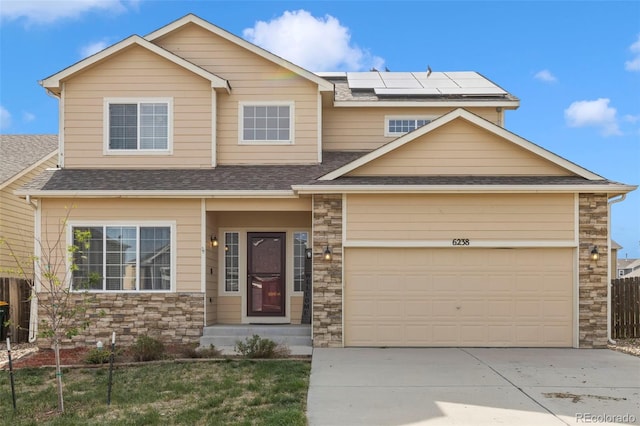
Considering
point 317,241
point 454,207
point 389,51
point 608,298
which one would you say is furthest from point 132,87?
point 608,298

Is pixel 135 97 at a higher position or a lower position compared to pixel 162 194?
higher

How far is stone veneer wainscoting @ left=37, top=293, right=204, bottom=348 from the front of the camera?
12953 millimetres

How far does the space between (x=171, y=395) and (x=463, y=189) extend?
6596 millimetres

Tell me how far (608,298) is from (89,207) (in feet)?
34.3

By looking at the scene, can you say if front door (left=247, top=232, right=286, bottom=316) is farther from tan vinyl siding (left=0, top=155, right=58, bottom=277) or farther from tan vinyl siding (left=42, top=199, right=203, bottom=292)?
tan vinyl siding (left=0, top=155, right=58, bottom=277)

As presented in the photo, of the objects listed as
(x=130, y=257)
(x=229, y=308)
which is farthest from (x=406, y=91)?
(x=130, y=257)

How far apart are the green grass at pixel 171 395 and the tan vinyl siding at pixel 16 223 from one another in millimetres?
8451

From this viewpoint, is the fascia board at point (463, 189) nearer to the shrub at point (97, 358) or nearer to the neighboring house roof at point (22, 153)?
the shrub at point (97, 358)

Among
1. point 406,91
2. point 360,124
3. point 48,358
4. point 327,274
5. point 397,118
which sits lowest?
point 48,358

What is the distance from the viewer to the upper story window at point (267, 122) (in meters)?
14.5

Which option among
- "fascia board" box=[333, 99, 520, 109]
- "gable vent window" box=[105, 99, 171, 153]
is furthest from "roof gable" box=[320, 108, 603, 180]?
"gable vent window" box=[105, 99, 171, 153]

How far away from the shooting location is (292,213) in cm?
1479

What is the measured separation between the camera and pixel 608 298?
1234cm

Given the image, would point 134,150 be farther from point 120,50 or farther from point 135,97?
point 120,50
